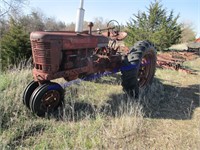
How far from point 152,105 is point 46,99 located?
6.83 ft

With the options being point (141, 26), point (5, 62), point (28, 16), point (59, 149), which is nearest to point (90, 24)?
point (59, 149)

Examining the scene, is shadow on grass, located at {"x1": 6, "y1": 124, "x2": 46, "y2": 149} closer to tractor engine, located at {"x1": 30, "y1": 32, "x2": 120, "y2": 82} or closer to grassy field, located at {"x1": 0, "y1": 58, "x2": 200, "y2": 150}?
grassy field, located at {"x1": 0, "y1": 58, "x2": 200, "y2": 150}

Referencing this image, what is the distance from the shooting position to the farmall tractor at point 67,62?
323cm

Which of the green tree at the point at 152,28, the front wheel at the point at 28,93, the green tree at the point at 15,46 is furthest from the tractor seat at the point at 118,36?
the green tree at the point at 152,28

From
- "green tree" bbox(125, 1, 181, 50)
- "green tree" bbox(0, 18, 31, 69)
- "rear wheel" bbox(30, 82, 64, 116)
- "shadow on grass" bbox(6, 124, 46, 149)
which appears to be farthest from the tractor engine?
"green tree" bbox(125, 1, 181, 50)

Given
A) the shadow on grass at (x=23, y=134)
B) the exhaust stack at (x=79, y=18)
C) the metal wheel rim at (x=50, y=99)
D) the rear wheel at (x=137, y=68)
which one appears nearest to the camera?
the shadow on grass at (x=23, y=134)

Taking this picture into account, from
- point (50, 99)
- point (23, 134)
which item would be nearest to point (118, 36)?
point (50, 99)

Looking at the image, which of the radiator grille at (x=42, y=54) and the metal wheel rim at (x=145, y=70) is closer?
the radiator grille at (x=42, y=54)

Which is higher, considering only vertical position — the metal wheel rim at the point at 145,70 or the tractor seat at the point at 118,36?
the tractor seat at the point at 118,36

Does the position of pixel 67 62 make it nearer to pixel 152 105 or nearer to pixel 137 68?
pixel 137 68

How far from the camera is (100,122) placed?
325 cm

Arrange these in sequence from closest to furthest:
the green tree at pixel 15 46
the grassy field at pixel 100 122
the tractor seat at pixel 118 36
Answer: the grassy field at pixel 100 122
the tractor seat at pixel 118 36
the green tree at pixel 15 46

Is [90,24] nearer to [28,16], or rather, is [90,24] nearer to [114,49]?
[114,49]

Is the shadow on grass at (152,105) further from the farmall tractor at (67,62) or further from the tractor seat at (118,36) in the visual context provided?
the tractor seat at (118,36)
